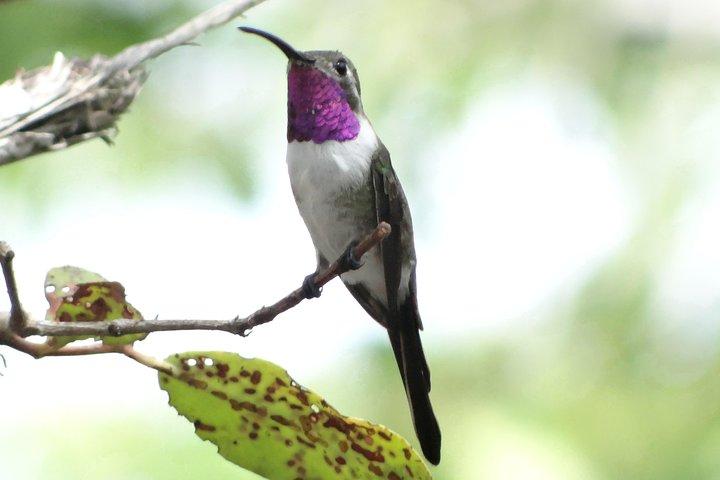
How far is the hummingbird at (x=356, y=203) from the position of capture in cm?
270

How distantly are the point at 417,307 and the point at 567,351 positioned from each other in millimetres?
2703

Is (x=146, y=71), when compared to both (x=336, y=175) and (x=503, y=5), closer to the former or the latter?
(x=336, y=175)

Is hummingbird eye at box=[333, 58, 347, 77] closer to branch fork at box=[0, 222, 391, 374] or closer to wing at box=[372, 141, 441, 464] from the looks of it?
wing at box=[372, 141, 441, 464]

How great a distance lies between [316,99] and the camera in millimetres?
2910

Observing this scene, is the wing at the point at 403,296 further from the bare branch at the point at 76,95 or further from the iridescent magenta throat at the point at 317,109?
the bare branch at the point at 76,95

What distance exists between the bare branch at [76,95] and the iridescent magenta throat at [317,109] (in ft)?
3.90

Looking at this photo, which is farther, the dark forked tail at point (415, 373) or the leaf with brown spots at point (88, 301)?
the dark forked tail at point (415, 373)

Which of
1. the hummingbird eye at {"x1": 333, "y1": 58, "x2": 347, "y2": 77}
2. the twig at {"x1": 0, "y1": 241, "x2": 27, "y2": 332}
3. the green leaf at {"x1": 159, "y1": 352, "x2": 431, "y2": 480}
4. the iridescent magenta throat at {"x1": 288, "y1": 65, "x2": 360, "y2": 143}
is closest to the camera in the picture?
the twig at {"x1": 0, "y1": 241, "x2": 27, "y2": 332}

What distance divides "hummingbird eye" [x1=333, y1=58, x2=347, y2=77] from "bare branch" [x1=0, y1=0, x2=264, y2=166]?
145 centimetres

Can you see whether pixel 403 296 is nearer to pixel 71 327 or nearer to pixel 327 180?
pixel 327 180

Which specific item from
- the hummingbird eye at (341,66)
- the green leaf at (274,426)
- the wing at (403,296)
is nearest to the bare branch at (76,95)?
the green leaf at (274,426)

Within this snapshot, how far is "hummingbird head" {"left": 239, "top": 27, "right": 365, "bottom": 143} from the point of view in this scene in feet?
9.25

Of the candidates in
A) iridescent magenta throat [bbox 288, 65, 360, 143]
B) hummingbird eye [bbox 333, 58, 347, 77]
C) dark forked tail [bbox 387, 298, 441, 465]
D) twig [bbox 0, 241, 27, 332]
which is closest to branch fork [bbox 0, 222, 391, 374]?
twig [bbox 0, 241, 27, 332]

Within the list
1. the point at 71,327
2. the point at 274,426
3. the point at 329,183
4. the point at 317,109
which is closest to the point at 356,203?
the point at 329,183
